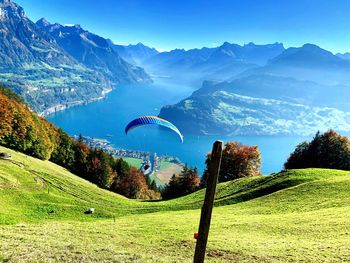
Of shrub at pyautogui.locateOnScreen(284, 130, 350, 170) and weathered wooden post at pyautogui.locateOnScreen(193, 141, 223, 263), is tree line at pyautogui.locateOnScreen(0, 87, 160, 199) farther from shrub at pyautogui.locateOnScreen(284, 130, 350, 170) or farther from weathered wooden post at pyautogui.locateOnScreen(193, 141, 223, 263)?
weathered wooden post at pyautogui.locateOnScreen(193, 141, 223, 263)

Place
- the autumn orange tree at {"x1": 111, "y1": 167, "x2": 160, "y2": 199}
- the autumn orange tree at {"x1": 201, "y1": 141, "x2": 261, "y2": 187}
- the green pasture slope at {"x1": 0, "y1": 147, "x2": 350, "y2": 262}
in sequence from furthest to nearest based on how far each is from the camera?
1. the autumn orange tree at {"x1": 111, "y1": 167, "x2": 160, "y2": 199}
2. the autumn orange tree at {"x1": 201, "y1": 141, "x2": 261, "y2": 187}
3. the green pasture slope at {"x1": 0, "y1": 147, "x2": 350, "y2": 262}

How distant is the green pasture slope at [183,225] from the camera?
67.3ft

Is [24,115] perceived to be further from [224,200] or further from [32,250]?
[32,250]

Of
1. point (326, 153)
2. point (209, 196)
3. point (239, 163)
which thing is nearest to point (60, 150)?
point (239, 163)

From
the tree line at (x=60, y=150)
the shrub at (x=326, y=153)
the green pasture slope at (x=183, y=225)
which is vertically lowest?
the green pasture slope at (x=183, y=225)

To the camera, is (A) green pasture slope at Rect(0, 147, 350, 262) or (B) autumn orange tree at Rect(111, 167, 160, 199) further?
(B) autumn orange tree at Rect(111, 167, 160, 199)

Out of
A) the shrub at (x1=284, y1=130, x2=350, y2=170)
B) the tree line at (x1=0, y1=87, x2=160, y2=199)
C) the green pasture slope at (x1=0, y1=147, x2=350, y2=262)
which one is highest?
the shrub at (x1=284, y1=130, x2=350, y2=170)

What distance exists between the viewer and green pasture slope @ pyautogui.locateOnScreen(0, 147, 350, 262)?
2050cm

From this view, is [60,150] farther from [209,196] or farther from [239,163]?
[209,196]

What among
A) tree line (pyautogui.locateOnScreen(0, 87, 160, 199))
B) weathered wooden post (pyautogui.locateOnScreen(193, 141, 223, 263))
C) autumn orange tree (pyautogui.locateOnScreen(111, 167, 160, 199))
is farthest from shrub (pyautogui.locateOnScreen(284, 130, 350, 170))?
weathered wooden post (pyautogui.locateOnScreen(193, 141, 223, 263))

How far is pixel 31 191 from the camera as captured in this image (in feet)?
158

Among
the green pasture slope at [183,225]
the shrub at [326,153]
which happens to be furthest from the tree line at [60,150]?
the shrub at [326,153]

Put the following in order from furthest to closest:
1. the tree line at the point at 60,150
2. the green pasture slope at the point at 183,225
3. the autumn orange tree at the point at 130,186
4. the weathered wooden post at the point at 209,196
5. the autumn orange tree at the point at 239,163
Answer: the autumn orange tree at the point at 130,186 < the autumn orange tree at the point at 239,163 < the tree line at the point at 60,150 < the green pasture slope at the point at 183,225 < the weathered wooden post at the point at 209,196

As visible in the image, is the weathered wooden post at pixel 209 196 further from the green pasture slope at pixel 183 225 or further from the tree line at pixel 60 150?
the tree line at pixel 60 150
